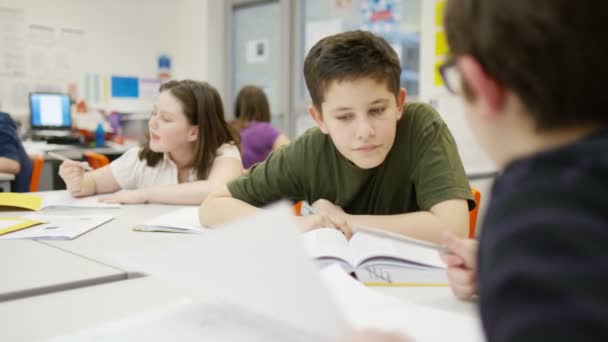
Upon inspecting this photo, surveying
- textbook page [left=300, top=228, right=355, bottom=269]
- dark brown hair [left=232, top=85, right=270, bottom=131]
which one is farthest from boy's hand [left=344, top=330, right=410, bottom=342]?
dark brown hair [left=232, top=85, right=270, bottom=131]

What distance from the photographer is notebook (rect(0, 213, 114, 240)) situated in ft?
3.79

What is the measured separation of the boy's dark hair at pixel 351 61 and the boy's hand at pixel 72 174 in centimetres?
103

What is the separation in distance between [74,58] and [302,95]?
2196mm

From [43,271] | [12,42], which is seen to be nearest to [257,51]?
[12,42]

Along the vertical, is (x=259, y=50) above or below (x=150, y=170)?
above

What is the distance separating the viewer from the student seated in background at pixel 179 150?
6.42 feet

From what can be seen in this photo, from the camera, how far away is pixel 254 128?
129 inches

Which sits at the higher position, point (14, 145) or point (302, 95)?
point (302, 95)

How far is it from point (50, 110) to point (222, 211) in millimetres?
3772

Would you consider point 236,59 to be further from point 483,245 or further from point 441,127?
point 483,245

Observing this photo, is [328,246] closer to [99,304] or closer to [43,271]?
[99,304]

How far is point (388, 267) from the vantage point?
829 millimetres

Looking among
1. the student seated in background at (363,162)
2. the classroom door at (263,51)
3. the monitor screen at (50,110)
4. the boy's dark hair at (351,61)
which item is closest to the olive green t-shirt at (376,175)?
the student seated in background at (363,162)

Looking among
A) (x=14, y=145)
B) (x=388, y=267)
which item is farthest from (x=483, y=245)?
(x=14, y=145)
